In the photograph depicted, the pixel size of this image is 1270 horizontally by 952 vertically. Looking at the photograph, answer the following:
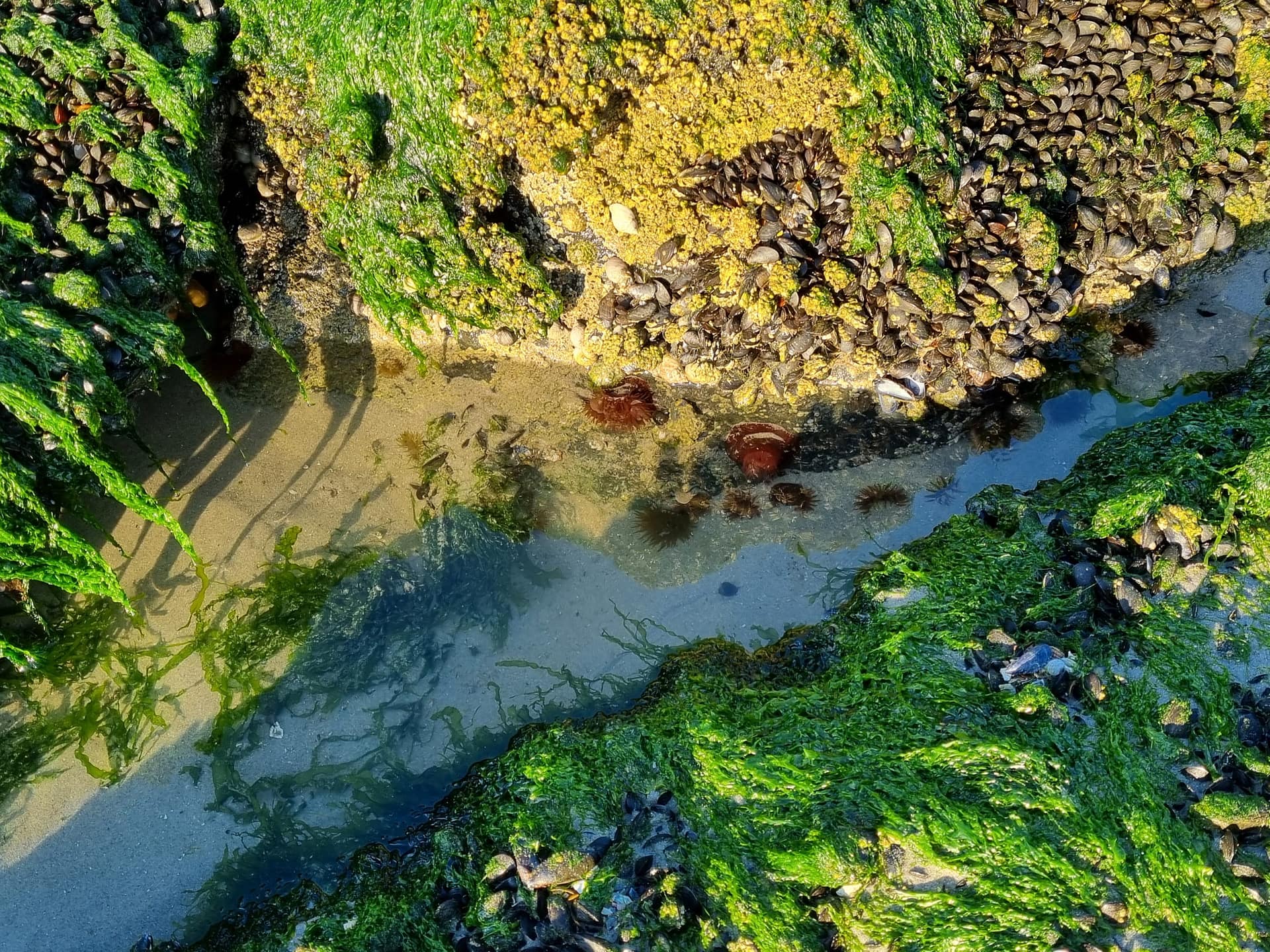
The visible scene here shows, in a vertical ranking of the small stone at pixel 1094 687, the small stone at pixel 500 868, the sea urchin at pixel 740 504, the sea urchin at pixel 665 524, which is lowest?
the small stone at pixel 1094 687

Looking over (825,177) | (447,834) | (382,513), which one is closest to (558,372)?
(382,513)

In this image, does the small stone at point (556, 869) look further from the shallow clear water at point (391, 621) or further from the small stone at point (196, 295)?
the small stone at point (196, 295)

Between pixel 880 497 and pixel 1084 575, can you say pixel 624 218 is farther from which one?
pixel 1084 575

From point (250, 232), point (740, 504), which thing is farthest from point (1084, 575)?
point (250, 232)

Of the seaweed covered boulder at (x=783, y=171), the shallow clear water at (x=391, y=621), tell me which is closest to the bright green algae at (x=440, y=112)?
the seaweed covered boulder at (x=783, y=171)

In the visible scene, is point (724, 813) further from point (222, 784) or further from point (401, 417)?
point (401, 417)

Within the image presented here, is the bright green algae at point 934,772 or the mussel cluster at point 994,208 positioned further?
the mussel cluster at point 994,208

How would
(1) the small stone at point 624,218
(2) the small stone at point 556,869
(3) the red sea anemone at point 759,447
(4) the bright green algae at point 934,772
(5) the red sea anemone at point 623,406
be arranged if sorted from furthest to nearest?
(5) the red sea anemone at point 623,406 → (3) the red sea anemone at point 759,447 → (1) the small stone at point 624,218 → (2) the small stone at point 556,869 → (4) the bright green algae at point 934,772

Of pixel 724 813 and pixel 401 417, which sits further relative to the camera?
pixel 401 417
